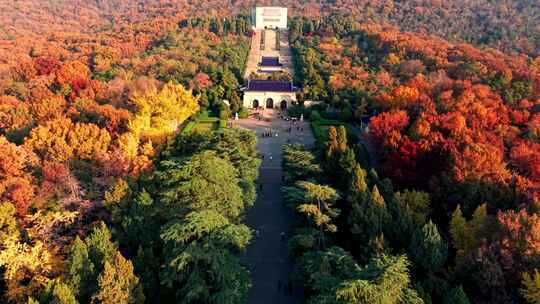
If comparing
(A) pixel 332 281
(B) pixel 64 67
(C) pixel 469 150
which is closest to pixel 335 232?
(A) pixel 332 281

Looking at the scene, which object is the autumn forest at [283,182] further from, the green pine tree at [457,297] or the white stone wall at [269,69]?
the white stone wall at [269,69]

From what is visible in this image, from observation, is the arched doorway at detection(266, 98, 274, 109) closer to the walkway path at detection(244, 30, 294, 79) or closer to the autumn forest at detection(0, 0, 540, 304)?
the autumn forest at detection(0, 0, 540, 304)

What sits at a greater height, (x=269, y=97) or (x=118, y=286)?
(x=118, y=286)

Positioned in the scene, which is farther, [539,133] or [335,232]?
[539,133]

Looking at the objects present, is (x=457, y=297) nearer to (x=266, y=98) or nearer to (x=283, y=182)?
(x=283, y=182)

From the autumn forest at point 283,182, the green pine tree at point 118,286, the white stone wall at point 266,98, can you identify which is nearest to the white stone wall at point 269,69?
the autumn forest at point 283,182

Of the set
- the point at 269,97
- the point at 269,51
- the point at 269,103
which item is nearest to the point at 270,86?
the point at 269,97

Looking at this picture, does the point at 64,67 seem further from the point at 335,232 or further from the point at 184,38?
the point at 335,232
